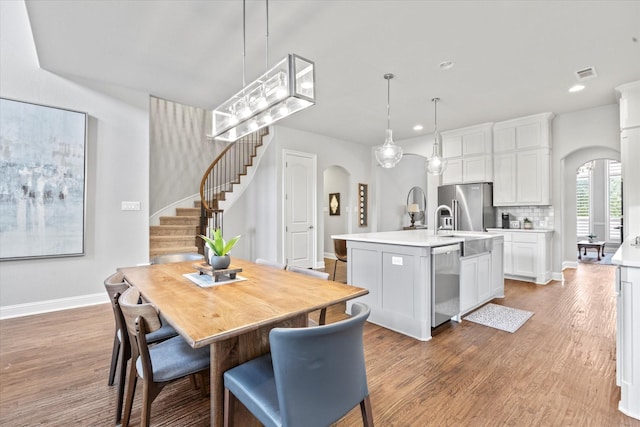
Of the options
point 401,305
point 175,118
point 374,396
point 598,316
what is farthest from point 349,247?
point 175,118

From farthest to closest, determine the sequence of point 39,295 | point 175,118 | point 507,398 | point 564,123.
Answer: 1. point 175,118
2. point 564,123
3. point 39,295
4. point 507,398

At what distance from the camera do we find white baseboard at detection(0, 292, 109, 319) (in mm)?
3375

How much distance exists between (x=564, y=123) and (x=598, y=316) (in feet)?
11.3

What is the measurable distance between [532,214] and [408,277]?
4.13 m

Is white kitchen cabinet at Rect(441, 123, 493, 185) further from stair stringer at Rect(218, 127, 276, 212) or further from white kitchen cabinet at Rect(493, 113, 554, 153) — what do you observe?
stair stringer at Rect(218, 127, 276, 212)

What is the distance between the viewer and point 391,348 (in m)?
2.66

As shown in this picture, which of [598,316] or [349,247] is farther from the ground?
[349,247]

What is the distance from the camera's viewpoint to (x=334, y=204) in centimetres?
791

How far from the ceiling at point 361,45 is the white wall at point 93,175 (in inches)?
9.4

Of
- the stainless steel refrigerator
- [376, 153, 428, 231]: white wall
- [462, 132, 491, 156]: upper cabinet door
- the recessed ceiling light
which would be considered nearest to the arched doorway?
the stainless steel refrigerator

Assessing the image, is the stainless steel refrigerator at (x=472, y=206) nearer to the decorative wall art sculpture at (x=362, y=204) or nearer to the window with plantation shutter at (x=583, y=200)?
the decorative wall art sculpture at (x=362, y=204)

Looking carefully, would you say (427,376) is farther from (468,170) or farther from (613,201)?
(613,201)

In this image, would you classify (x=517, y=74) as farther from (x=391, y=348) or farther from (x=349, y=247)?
(x=391, y=348)

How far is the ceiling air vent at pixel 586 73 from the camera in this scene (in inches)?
141
